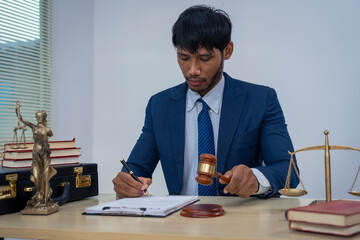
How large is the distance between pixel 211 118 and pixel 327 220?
1164 mm

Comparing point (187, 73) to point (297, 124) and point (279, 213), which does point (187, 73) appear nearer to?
point (279, 213)

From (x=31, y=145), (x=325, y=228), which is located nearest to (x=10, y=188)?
(x=31, y=145)

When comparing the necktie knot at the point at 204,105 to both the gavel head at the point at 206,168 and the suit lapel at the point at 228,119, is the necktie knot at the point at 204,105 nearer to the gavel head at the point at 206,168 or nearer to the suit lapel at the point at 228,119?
the suit lapel at the point at 228,119

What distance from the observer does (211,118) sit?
6.68 feet

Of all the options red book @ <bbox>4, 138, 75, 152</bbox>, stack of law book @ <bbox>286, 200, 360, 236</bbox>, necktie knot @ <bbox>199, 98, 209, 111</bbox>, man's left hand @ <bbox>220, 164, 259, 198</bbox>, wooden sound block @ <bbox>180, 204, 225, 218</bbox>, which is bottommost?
wooden sound block @ <bbox>180, 204, 225, 218</bbox>

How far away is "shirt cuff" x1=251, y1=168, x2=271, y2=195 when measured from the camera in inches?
57.9

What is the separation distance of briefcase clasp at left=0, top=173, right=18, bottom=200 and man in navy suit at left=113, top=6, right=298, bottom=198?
0.78 m

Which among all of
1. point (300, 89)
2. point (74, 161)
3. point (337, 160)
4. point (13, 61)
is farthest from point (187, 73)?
point (337, 160)

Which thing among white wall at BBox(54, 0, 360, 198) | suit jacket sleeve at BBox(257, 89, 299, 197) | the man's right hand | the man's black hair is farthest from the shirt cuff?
white wall at BBox(54, 0, 360, 198)

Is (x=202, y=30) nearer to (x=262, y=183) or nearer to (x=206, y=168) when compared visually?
(x=262, y=183)

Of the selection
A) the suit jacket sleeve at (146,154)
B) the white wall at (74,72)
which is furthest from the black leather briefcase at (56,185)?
the white wall at (74,72)

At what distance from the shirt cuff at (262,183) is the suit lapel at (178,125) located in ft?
1.82

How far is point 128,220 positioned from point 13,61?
7.56 ft

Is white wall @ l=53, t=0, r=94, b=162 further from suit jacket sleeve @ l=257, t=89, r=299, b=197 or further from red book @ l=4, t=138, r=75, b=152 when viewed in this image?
suit jacket sleeve @ l=257, t=89, r=299, b=197
